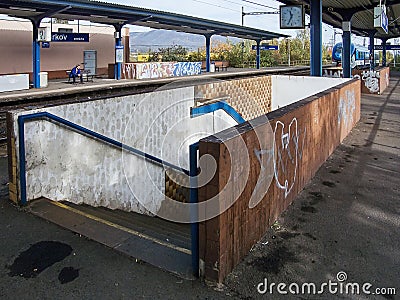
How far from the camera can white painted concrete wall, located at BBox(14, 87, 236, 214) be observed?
541 cm

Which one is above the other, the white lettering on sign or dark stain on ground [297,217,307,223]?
the white lettering on sign

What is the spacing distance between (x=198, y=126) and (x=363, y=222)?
6.01m

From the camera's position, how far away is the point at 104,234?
14.2ft

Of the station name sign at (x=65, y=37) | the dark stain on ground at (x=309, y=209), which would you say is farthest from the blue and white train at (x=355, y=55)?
the dark stain on ground at (x=309, y=209)

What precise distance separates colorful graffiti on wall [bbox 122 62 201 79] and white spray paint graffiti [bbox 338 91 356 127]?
812 inches

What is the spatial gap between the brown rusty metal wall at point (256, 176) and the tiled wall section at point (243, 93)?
13.0ft

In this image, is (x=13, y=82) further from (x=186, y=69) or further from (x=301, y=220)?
(x=301, y=220)

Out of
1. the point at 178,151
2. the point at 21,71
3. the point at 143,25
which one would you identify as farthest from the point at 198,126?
the point at 21,71

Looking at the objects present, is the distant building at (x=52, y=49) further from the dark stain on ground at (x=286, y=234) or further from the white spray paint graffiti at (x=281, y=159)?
the dark stain on ground at (x=286, y=234)

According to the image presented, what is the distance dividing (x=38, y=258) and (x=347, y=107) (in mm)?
8446

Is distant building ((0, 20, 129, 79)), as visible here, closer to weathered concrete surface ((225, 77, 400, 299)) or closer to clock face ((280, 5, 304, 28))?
clock face ((280, 5, 304, 28))

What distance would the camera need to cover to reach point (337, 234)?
4562 millimetres

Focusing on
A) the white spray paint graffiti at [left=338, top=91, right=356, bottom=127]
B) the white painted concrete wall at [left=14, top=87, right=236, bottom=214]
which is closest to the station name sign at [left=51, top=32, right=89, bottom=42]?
the white painted concrete wall at [left=14, top=87, right=236, bottom=214]

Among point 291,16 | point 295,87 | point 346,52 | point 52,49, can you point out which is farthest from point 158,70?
point 291,16
